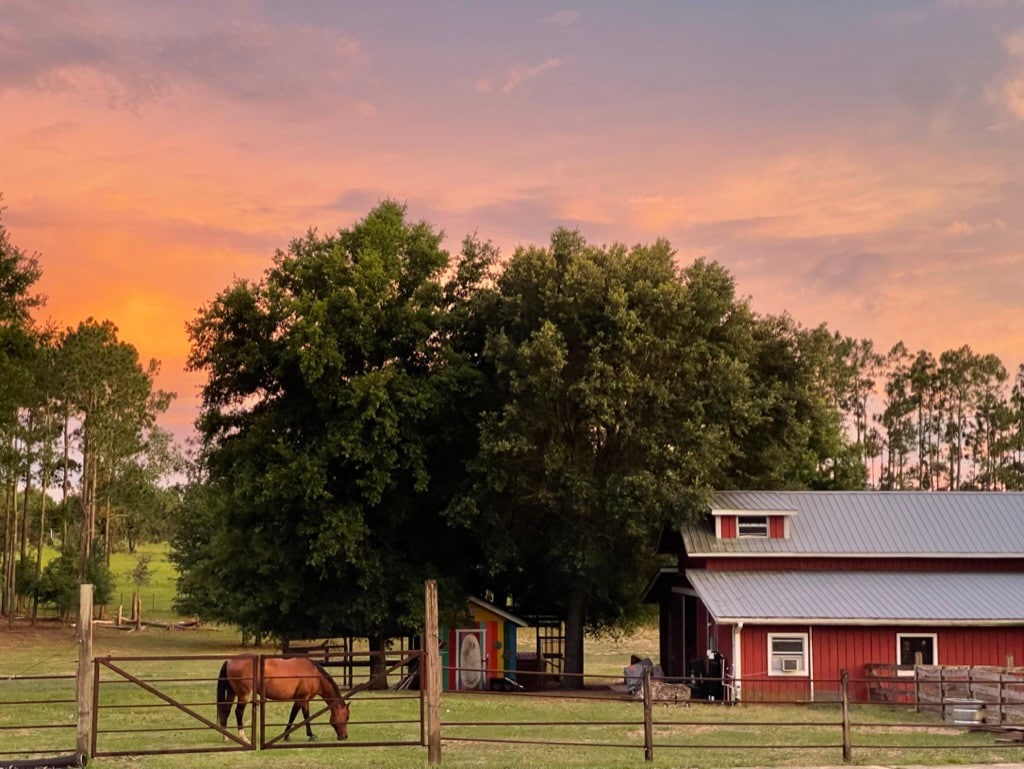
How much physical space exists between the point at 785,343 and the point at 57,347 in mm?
42010

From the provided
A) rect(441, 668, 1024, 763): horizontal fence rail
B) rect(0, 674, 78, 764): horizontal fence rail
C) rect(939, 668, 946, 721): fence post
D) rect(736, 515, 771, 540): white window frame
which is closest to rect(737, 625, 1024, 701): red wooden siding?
rect(441, 668, 1024, 763): horizontal fence rail

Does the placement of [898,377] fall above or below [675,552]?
above

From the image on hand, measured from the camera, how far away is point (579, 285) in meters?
43.9

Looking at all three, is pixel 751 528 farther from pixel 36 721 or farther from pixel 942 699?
pixel 36 721

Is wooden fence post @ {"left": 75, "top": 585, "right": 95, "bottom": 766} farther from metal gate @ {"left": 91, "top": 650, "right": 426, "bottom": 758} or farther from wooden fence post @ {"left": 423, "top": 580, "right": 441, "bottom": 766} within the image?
wooden fence post @ {"left": 423, "top": 580, "right": 441, "bottom": 766}

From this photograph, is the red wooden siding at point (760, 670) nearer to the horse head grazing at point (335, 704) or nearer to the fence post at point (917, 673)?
the fence post at point (917, 673)

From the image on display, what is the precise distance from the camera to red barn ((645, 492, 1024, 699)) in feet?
127

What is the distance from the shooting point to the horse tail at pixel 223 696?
23484mm

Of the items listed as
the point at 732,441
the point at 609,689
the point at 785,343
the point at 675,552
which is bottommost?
the point at 609,689

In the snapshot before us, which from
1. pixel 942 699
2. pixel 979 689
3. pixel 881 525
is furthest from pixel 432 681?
pixel 881 525

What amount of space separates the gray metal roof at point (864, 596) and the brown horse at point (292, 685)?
16292mm

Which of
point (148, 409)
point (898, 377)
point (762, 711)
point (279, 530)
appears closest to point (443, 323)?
point (279, 530)

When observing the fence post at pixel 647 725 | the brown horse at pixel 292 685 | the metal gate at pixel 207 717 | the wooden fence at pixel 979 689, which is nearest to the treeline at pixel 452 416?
the metal gate at pixel 207 717

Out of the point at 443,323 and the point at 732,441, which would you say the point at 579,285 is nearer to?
the point at 443,323
